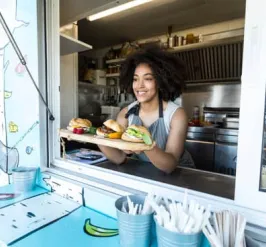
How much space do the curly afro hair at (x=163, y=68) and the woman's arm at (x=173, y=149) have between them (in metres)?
0.15

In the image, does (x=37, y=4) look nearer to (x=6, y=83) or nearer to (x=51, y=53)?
(x=51, y=53)

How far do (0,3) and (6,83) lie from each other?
449 mm

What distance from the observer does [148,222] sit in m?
0.53

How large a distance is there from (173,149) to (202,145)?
1664mm

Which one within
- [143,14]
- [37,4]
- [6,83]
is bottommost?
[6,83]

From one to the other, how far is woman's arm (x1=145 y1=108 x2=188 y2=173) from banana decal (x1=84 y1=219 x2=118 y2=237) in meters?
0.33

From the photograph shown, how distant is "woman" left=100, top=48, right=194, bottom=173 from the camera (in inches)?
44.1

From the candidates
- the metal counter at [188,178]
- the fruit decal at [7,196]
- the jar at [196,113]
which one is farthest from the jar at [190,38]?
the fruit decal at [7,196]

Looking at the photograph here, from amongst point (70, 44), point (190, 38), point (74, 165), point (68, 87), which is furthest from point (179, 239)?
point (190, 38)

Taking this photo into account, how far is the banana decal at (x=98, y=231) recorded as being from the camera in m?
0.62

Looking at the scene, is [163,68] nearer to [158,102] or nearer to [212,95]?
[158,102]

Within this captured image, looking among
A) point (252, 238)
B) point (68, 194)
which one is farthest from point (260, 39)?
point (68, 194)

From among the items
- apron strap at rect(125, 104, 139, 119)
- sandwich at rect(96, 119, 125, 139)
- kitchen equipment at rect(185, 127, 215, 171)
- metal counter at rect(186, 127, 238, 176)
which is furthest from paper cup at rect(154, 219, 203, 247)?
kitchen equipment at rect(185, 127, 215, 171)

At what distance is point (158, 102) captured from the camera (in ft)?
4.28
